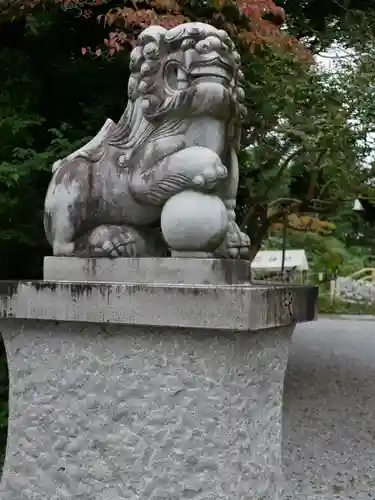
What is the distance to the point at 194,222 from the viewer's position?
9.34 feet

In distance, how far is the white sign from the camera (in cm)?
2191

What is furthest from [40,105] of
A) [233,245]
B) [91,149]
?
[233,245]

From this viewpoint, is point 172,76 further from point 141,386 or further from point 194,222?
point 141,386

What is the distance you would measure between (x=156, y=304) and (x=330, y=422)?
473 cm

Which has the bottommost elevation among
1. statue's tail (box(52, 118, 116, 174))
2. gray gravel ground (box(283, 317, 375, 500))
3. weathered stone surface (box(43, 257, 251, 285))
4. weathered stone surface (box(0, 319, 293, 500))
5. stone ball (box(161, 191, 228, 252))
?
gray gravel ground (box(283, 317, 375, 500))

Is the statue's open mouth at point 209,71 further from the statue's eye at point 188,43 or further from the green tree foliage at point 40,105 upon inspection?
the green tree foliage at point 40,105

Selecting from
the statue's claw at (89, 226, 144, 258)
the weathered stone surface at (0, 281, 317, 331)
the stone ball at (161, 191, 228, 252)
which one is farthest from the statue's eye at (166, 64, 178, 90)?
the weathered stone surface at (0, 281, 317, 331)

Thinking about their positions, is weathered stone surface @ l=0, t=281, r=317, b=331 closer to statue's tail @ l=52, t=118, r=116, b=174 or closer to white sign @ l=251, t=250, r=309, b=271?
statue's tail @ l=52, t=118, r=116, b=174

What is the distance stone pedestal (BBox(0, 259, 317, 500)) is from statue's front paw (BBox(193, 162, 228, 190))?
1.05 feet

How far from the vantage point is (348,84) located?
5.63 m

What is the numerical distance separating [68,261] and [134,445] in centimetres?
83

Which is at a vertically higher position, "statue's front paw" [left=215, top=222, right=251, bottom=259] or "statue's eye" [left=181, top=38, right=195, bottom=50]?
"statue's eye" [left=181, top=38, right=195, bottom=50]

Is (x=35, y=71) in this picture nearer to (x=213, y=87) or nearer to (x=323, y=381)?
(x=213, y=87)

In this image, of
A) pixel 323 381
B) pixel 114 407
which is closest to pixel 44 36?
pixel 114 407
